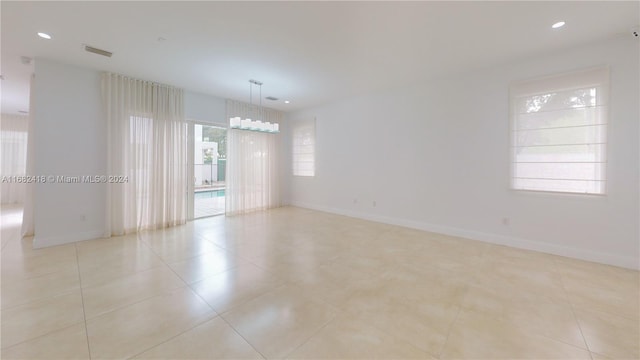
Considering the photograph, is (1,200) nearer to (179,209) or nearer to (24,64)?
(24,64)

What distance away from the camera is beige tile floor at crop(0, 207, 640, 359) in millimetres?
1755

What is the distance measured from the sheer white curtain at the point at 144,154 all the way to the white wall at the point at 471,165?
11.5ft

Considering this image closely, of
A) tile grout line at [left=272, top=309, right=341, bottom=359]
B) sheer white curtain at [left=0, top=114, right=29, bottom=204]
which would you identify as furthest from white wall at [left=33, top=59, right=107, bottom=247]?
sheer white curtain at [left=0, top=114, right=29, bottom=204]

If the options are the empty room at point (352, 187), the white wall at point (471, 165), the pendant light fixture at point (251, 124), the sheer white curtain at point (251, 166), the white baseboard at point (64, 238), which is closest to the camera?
the empty room at point (352, 187)

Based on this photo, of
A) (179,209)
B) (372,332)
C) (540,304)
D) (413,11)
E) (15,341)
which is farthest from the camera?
(179,209)

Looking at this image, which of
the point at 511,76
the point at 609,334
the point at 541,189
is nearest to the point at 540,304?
the point at 609,334

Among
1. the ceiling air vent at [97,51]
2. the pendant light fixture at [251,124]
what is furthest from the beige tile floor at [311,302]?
the ceiling air vent at [97,51]

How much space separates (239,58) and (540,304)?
185 inches

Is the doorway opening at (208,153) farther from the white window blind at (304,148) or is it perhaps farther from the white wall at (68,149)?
the white window blind at (304,148)

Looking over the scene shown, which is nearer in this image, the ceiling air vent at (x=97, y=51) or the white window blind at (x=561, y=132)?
the white window blind at (x=561, y=132)

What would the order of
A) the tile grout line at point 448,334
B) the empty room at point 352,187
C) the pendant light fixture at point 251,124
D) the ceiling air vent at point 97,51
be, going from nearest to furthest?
1. the tile grout line at point 448,334
2. the empty room at point 352,187
3. the ceiling air vent at point 97,51
4. the pendant light fixture at point 251,124

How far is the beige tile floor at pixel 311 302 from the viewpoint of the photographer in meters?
1.75

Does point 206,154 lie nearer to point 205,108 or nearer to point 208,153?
point 208,153

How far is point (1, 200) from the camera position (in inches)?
304
